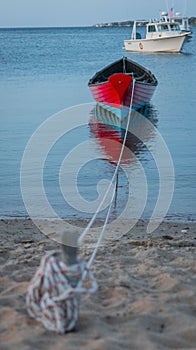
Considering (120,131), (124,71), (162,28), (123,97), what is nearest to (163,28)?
(162,28)

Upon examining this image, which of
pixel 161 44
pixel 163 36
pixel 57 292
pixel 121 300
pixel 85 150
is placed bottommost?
pixel 161 44

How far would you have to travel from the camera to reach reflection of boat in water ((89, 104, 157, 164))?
13039 mm

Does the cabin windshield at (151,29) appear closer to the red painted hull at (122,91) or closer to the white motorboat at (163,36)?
the white motorboat at (163,36)

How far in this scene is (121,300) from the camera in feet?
13.9

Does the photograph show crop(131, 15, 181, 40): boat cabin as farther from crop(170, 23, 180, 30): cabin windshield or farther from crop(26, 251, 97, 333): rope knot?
crop(26, 251, 97, 333): rope knot

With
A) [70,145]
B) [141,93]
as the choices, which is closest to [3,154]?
[70,145]

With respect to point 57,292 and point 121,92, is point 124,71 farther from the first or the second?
point 57,292

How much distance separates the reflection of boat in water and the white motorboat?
28.7 m

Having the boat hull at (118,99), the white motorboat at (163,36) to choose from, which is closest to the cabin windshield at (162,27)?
the white motorboat at (163,36)

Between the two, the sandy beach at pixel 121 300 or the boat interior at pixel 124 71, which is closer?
the sandy beach at pixel 121 300

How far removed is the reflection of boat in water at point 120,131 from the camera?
42.8 ft

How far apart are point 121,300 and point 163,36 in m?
44.8

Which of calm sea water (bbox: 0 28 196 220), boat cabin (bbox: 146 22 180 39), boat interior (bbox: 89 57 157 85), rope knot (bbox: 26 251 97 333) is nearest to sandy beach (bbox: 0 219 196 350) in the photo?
rope knot (bbox: 26 251 97 333)

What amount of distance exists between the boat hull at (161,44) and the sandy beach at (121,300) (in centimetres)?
4284
